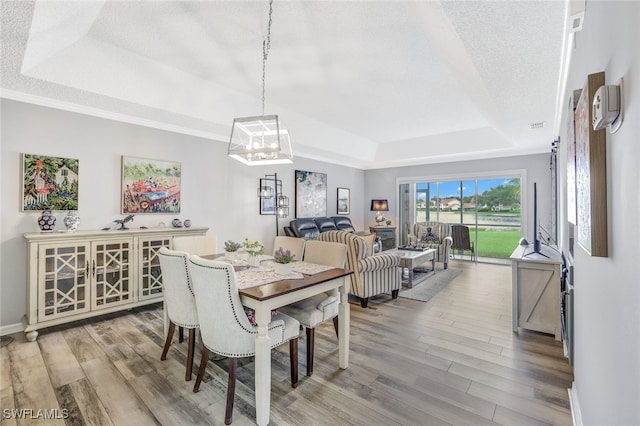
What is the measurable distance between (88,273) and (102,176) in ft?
4.11

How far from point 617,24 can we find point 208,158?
191 inches

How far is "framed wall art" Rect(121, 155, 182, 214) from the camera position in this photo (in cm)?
394

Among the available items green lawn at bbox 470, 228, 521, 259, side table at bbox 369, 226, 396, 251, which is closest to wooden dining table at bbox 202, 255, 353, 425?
side table at bbox 369, 226, 396, 251

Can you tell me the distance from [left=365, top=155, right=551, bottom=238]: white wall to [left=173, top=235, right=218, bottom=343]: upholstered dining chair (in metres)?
5.97

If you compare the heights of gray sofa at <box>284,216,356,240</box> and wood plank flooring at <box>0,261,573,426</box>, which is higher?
gray sofa at <box>284,216,356,240</box>

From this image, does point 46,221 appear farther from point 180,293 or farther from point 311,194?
point 311,194

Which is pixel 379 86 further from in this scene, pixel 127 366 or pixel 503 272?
pixel 503 272

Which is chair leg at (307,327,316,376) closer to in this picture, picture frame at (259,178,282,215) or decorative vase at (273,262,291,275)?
decorative vase at (273,262,291,275)

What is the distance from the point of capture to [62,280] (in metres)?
3.12

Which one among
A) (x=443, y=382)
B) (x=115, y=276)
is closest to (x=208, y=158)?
(x=115, y=276)

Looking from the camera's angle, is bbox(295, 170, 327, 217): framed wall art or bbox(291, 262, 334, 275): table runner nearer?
bbox(291, 262, 334, 275): table runner

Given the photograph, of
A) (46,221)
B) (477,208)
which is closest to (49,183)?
(46,221)

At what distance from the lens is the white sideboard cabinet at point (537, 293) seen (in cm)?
289

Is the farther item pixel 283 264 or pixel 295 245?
pixel 295 245
